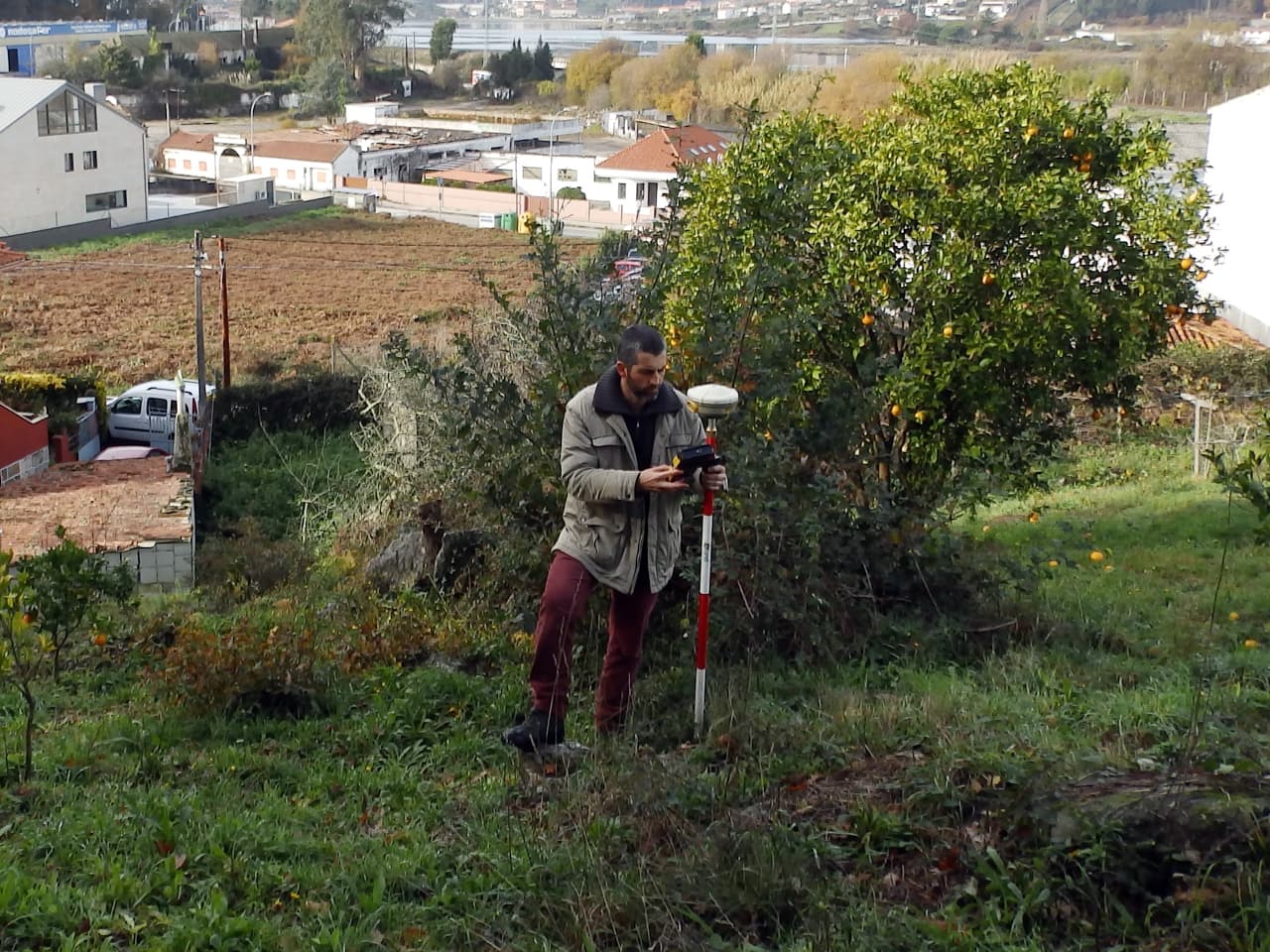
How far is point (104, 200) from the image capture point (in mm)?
56031

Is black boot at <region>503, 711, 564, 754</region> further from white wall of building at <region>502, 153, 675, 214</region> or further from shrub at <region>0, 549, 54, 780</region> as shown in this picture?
white wall of building at <region>502, 153, 675, 214</region>

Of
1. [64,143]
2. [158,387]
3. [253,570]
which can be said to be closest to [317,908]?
[253,570]

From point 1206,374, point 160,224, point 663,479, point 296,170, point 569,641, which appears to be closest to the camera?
Answer: point 663,479

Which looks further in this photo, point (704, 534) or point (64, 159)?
point (64, 159)

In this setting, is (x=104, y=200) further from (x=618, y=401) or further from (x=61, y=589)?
(x=618, y=401)

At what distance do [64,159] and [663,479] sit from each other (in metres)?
54.9

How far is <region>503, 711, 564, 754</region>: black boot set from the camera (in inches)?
211

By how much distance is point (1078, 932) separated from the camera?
3.56 m

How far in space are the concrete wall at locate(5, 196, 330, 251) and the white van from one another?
29.0 m

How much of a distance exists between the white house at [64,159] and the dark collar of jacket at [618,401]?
5213 cm

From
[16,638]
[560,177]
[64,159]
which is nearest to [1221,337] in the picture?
[16,638]

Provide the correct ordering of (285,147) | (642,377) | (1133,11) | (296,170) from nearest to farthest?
(642,377), (296,170), (285,147), (1133,11)

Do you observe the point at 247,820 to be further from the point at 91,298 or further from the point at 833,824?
the point at 91,298

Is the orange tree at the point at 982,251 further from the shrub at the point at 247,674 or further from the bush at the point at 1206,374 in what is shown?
the bush at the point at 1206,374
